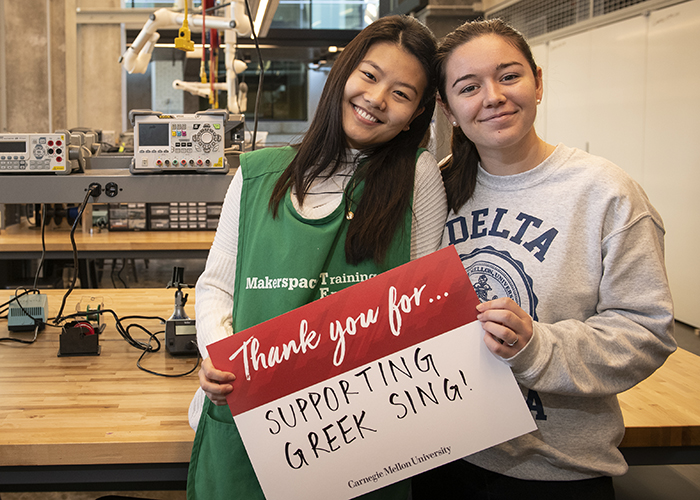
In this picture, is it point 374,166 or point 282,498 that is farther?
point 374,166

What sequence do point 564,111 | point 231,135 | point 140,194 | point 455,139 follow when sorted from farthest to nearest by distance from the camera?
1. point 564,111
2. point 231,135
3. point 140,194
4. point 455,139

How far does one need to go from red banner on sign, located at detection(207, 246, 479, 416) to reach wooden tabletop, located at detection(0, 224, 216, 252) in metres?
2.51

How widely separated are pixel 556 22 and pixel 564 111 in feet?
3.04

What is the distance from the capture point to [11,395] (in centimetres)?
139

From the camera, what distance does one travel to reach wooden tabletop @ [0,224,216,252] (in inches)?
132

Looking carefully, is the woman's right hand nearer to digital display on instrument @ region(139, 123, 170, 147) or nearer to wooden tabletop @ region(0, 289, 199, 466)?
wooden tabletop @ region(0, 289, 199, 466)

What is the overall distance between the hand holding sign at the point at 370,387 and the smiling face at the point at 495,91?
26cm

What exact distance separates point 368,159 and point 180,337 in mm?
887

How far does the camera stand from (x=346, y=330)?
0.98 meters

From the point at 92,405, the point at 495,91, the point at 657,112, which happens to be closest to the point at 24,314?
the point at 92,405

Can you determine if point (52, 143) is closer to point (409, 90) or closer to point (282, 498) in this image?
point (409, 90)

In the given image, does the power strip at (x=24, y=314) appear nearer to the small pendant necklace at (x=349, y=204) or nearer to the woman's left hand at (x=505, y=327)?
the small pendant necklace at (x=349, y=204)

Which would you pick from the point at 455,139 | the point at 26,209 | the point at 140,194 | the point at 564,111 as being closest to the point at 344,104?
the point at 455,139

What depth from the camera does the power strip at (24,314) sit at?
1904 millimetres
